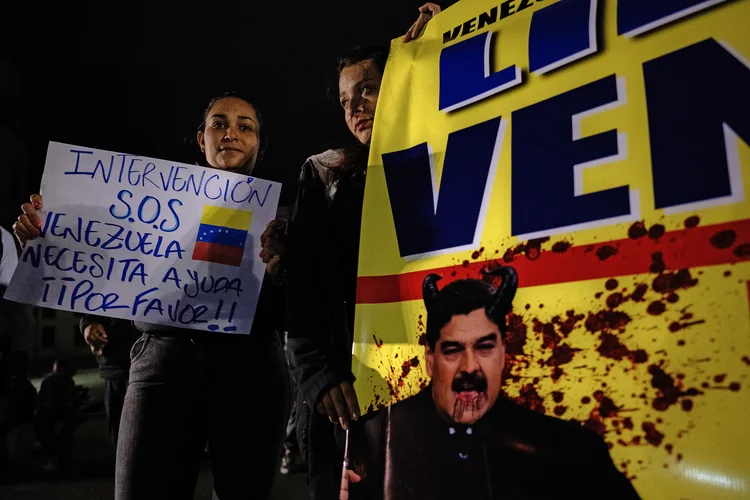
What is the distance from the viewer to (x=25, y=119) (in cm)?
2316

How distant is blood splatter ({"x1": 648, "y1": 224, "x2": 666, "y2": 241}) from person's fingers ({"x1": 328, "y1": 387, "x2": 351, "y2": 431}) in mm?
763

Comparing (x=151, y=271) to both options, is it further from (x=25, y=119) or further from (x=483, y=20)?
(x=25, y=119)

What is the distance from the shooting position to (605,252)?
81 cm

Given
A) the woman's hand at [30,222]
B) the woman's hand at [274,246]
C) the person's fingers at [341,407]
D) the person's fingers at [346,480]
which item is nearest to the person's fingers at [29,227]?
the woman's hand at [30,222]

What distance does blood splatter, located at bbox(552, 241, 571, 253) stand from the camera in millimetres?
863

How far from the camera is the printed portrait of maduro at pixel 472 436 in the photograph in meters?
0.83

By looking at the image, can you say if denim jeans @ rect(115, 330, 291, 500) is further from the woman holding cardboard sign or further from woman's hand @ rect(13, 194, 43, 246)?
woman's hand @ rect(13, 194, 43, 246)

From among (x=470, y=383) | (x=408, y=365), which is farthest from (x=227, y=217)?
(x=470, y=383)

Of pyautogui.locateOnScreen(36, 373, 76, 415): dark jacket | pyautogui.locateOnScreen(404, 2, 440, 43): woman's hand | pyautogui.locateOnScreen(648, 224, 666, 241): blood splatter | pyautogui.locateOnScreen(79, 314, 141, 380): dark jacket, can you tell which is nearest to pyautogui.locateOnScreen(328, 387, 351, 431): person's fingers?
pyautogui.locateOnScreen(648, 224, 666, 241): blood splatter

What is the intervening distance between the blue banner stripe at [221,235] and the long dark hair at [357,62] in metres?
0.49

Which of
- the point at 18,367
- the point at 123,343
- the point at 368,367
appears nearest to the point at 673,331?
the point at 368,367

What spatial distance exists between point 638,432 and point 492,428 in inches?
10.0

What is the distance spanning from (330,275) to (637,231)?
0.77 meters

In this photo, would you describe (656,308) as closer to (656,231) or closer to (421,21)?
(656,231)
